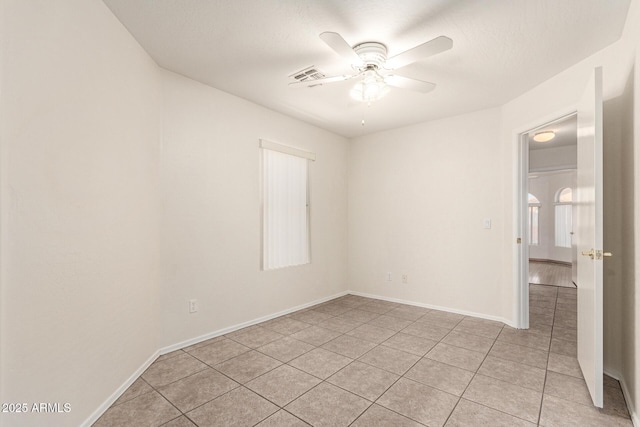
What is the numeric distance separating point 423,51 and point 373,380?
7.57 feet

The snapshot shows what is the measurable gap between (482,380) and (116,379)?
2.57m

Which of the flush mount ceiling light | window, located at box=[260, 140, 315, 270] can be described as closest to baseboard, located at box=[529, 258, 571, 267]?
the flush mount ceiling light

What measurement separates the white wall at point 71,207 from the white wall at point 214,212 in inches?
12.3

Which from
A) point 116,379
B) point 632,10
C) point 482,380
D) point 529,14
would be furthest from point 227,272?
point 632,10

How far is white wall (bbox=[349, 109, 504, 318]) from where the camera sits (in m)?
3.60

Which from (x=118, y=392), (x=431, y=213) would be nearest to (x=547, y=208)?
(x=431, y=213)

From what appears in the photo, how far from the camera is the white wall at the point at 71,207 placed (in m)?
1.24

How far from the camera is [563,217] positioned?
26.1 feet

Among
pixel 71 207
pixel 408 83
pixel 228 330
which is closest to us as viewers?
pixel 71 207

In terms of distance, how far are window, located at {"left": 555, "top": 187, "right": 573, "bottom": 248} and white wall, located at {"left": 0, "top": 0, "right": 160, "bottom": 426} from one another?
31.7 ft

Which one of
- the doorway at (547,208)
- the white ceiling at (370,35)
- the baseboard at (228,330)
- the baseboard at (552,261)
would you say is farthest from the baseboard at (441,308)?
the baseboard at (552,261)

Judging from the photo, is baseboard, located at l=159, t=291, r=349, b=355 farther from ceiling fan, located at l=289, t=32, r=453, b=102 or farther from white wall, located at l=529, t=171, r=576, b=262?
white wall, located at l=529, t=171, r=576, b=262

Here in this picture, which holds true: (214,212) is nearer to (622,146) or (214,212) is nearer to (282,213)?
(282,213)

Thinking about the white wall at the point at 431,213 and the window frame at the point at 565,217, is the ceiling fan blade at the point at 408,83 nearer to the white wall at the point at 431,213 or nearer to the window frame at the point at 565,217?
the white wall at the point at 431,213
